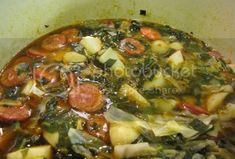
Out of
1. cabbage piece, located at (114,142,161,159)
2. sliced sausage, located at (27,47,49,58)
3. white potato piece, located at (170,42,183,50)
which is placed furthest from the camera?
white potato piece, located at (170,42,183,50)

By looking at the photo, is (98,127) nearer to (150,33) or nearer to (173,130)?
(173,130)

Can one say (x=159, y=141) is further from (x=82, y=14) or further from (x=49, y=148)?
(x=82, y=14)

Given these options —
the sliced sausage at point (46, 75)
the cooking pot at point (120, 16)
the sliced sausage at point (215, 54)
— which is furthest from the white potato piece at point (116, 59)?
the sliced sausage at point (215, 54)

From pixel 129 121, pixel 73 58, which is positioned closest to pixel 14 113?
pixel 73 58

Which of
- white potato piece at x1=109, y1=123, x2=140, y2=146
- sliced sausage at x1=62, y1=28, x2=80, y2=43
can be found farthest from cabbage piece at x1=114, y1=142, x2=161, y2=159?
sliced sausage at x1=62, y1=28, x2=80, y2=43

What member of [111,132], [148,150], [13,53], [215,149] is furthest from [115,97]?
[13,53]

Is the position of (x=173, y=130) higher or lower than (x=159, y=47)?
lower

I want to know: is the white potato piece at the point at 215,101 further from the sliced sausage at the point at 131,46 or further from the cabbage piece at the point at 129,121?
the sliced sausage at the point at 131,46

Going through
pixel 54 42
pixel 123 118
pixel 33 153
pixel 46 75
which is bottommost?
pixel 33 153

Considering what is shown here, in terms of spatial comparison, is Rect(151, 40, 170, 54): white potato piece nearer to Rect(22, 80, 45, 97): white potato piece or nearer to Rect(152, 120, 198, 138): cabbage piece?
Rect(152, 120, 198, 138): cabbage piece
